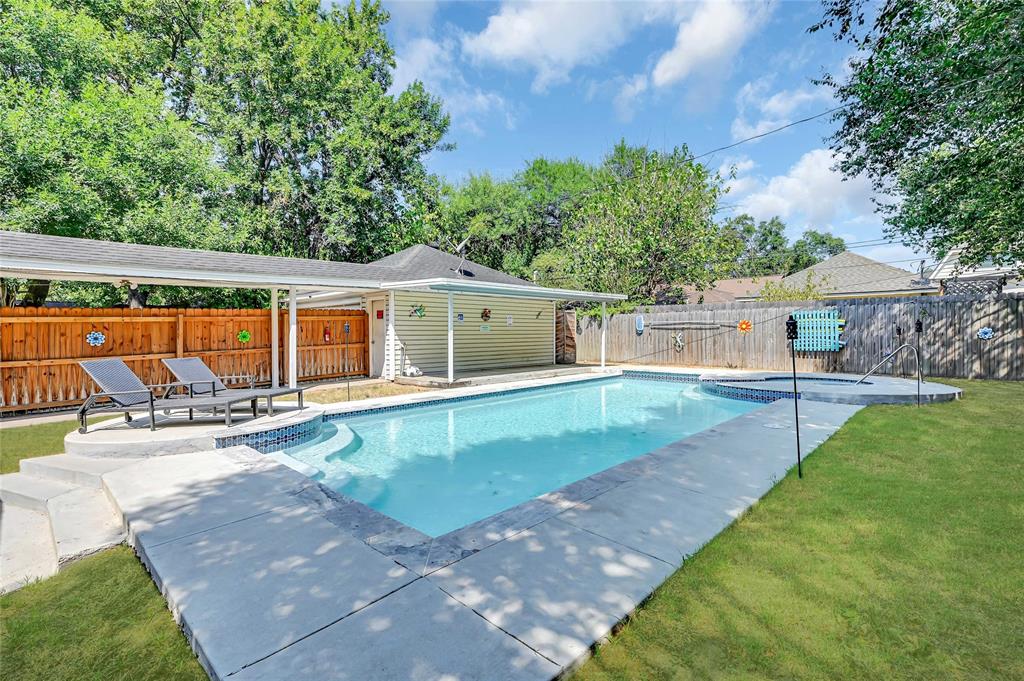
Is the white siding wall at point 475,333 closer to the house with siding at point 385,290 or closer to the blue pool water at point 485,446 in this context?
the house with siding at point 385,290

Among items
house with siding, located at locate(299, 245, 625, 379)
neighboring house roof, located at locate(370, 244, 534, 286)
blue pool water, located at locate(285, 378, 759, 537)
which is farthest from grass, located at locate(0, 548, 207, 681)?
neighboring house roof, located at locate(370, 244, 534, 286)

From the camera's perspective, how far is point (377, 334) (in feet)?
40.6

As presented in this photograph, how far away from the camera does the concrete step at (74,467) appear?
4395 mm

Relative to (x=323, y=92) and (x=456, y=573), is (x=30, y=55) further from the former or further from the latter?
(x=456, y=573)

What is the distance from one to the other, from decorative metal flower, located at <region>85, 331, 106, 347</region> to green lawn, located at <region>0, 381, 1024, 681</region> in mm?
7419

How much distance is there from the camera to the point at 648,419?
8.66m

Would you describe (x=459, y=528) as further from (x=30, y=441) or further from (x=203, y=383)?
(x=30, y=441)

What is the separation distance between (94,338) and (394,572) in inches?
362

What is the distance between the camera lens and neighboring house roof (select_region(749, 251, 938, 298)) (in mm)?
21562

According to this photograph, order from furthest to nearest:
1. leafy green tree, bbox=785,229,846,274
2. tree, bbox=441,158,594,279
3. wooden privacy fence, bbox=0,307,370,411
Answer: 1. leafy green tree, bbox=785,229,846,274
2. tree, bbox=441,158,594,279
3. wooden privacy fence, bbox=0,307,370,411

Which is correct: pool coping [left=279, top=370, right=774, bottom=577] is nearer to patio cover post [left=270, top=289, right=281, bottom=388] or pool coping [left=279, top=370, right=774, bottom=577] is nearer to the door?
patio cover post [left=270, top=289, right=281, bottom=388]

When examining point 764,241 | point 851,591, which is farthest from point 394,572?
point 764,241

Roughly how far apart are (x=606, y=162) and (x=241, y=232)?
55.0 feet

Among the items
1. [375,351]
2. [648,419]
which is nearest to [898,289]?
[648,419]
